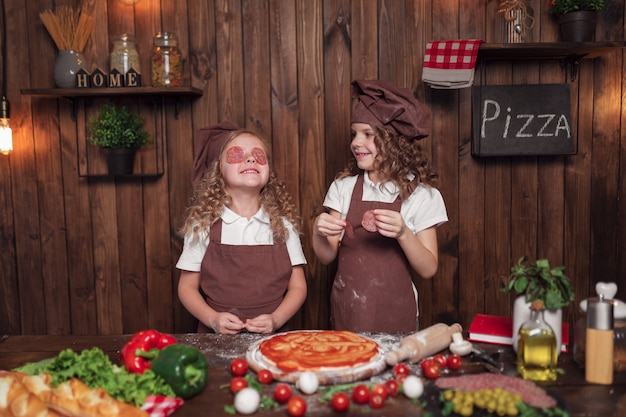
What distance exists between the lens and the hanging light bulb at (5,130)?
2.86 m

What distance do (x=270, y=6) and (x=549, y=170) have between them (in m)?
1.59

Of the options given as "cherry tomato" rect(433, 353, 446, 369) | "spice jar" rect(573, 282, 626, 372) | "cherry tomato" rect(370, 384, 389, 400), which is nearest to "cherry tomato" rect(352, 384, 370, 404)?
"cherry tomato" rect(370, 384, 389, 400)

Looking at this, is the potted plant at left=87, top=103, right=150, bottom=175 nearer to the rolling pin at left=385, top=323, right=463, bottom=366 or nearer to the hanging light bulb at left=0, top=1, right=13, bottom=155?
the hanging light bulb at left=0, top=1, right=13, bottom=155

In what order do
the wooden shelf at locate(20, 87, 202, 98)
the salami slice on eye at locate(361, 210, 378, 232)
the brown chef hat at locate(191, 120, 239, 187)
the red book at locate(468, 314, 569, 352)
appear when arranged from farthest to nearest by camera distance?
the wooden shelf at locate(20, 87, 202, 98) < the brown chef hat at locate(191, 120, 239, 187) < the salami slice on eye at locate(361, 210, 378, 232) < the red book at locate(468, 314, 569, 352)

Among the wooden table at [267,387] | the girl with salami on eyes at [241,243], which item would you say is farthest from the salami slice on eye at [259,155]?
the wooden table at [267,387]

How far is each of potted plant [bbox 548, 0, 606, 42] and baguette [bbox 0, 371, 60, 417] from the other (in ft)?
8.36

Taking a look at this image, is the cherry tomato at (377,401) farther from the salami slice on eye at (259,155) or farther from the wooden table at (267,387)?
the salami slice on eye at (259,155)

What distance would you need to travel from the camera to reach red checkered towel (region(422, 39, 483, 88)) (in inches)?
106

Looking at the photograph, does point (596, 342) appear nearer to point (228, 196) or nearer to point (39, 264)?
point (228, 196)

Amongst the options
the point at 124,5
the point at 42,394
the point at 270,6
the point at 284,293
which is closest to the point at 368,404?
the point at 42,394

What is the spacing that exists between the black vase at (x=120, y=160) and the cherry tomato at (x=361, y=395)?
1859mm

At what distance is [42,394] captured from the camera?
1.35m

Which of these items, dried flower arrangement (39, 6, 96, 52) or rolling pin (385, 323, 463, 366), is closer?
rolling pin (385, 323, 463, 366)

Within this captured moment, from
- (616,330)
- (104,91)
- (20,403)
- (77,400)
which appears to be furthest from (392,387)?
(104,91)
